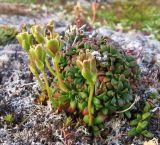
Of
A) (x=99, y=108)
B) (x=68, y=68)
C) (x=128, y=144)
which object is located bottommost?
(x=128, y=144)

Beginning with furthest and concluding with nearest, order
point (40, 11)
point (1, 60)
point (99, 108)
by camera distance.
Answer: point (40, 11), point (1, 60), point (99, 108)

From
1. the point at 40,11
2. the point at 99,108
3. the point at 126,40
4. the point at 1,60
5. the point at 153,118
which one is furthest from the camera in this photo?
the point at 40,11

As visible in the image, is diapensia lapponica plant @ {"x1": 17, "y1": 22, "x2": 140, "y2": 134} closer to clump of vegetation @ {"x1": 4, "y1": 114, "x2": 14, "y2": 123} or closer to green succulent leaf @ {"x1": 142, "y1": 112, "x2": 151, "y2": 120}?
green succulent leaf @ {"x1": 142, "y1": 112, "x2": 151, "y2": 120}

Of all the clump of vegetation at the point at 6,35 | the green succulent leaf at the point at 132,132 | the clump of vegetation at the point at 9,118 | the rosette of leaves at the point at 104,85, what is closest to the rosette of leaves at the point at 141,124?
the green succulent leaf at the point at 132,132

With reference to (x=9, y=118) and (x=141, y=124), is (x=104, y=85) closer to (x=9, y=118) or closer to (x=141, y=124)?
(x=141, y=124)

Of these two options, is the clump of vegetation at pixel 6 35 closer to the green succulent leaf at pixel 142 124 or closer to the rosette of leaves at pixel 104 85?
the rosette of leaves at pixel 104 85

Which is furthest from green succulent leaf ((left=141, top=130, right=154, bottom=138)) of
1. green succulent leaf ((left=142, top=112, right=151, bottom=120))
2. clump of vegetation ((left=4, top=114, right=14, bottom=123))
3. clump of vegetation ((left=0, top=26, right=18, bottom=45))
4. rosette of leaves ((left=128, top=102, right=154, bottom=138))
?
clump of vegetation ((left=0, top=26, right=18, bottom=45))

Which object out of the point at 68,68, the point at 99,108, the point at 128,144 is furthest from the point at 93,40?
the point at 128,144

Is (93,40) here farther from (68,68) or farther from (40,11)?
(40,11)
